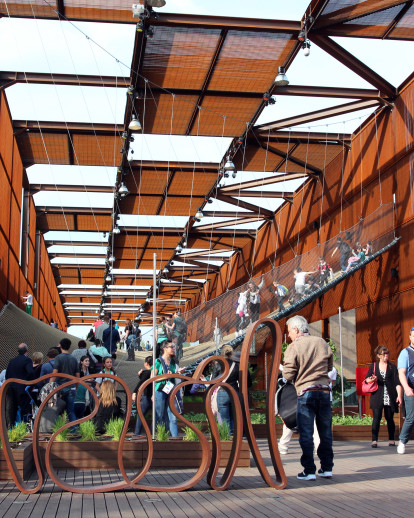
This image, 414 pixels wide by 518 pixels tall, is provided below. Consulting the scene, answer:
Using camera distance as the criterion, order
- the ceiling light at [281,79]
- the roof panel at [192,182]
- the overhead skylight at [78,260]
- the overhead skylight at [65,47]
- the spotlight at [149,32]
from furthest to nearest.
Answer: the overhead skylight at [78,260]
the roof panel at [192,182]
the ceiling light at [281,79]
the overhead skylight at [65,47]
the spotlight at [149,32]

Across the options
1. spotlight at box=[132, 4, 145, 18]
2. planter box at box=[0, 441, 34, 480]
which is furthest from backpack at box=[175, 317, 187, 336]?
planter box at box=[0, 441, 34, 480]

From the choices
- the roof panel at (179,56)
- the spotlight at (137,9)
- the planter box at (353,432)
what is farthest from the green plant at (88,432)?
the roof panel at (179,56)

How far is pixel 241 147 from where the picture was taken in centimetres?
2308

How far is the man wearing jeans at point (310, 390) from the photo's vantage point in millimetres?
7664

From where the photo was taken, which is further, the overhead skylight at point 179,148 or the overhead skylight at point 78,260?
the overhead skylight at point 78,260

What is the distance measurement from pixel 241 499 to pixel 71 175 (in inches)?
862

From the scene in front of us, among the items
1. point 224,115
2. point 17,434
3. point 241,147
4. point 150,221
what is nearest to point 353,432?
point 17,434

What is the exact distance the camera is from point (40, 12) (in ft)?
51.5

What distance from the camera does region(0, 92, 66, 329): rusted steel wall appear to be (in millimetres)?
21000

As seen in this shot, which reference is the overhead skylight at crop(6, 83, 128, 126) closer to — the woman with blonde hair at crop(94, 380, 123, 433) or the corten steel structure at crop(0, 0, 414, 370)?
the corten steel structure at crop(0, 0, 414, 370)

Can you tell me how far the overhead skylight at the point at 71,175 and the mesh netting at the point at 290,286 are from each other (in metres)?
7.78

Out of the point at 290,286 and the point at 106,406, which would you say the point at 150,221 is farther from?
the point at 106,406

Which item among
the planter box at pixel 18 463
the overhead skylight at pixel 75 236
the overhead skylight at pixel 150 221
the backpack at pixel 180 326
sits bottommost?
the planter box at pixel 18 463

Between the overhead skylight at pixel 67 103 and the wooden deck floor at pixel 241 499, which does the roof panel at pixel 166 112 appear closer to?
the overhead skylight at pixel 67 103
